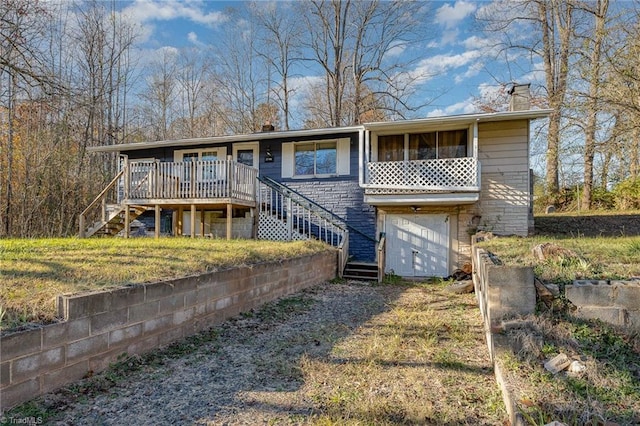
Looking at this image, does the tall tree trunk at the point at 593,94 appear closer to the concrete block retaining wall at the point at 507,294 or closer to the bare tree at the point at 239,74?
the concrete block retaining wall at the point at 507,294

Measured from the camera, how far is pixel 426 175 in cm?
1005

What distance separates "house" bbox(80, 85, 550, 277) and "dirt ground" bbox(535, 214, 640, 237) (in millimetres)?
2738

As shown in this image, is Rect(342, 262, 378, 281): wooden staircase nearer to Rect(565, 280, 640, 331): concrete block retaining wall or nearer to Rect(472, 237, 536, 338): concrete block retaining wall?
Rect(472, 237, 536, 338): concrete block retaining wall

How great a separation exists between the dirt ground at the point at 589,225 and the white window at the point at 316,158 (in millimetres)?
6692

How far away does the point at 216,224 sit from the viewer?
12812 millimetres

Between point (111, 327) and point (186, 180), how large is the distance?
26.6ft

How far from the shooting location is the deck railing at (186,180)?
10.5 meters

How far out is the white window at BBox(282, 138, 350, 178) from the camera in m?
11.6

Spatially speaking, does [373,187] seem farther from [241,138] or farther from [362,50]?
[362,50]

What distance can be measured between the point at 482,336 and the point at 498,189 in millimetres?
6647

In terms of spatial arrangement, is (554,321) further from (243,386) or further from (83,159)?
(83,159)

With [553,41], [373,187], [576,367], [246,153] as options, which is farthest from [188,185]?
[553,41]

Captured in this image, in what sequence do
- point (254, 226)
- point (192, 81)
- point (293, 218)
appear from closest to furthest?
point (254, 226)
point (293, 218)
point (192, 81)

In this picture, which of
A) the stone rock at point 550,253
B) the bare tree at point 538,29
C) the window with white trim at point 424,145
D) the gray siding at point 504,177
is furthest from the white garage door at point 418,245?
the bare tree at point 538,29
